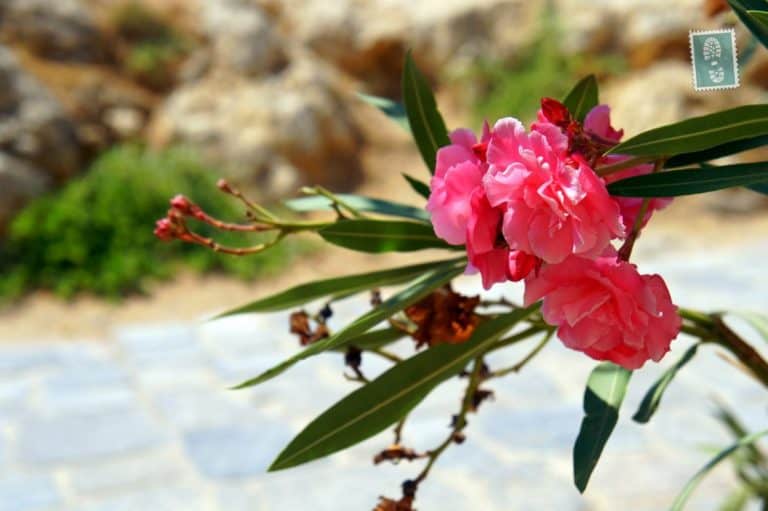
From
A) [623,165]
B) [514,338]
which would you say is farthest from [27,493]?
[623,165]

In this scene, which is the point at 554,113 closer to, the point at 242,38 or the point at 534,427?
the point at 534,427

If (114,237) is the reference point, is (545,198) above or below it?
below

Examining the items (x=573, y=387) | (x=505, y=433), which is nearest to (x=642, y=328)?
(x=505, y=433)

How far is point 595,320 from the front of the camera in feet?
1.78

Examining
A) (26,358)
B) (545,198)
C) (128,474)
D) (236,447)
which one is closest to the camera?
(545,198)

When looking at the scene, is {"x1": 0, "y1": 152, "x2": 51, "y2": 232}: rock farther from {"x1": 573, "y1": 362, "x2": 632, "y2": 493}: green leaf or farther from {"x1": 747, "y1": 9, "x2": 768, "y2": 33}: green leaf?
Result: {"x1": 747, "y1": 9, "x2": 768, "y2": 33}: green leaf

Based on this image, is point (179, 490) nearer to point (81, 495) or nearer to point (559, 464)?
point (81, 495)

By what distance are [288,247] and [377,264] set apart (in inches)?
18.0

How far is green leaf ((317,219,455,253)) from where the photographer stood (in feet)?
2.30

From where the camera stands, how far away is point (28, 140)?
15.1 feet

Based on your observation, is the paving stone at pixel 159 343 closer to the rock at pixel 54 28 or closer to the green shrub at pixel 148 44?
the green shrub at pixel 148 44

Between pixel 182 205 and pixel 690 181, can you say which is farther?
pixel 182 205

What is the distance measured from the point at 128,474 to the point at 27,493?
249 mm

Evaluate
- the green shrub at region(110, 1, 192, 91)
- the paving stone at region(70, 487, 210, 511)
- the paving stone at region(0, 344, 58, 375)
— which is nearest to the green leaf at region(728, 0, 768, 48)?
the paving stone at region(70, 487, 210, 511)
